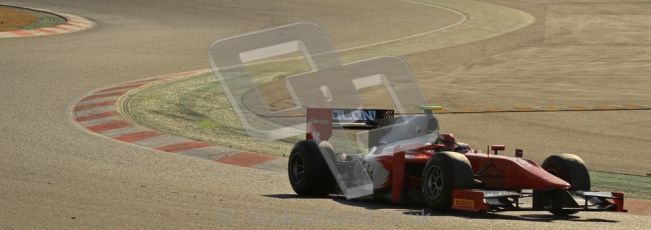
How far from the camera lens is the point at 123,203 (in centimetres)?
1203

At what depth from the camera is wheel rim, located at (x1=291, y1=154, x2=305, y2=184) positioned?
1396 cm

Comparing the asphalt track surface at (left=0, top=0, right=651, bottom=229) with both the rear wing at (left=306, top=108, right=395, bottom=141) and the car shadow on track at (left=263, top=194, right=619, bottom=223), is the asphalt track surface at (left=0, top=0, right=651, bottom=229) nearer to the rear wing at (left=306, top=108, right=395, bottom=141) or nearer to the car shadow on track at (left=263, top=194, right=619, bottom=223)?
the car shadow on track at (left=263, top=194, right=619, bottom=223)

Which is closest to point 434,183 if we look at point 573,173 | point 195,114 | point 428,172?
point 428,172

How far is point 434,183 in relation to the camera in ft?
40.2

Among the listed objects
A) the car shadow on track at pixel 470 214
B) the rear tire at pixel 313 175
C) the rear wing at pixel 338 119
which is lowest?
the car shadow on track at pixel 470 214

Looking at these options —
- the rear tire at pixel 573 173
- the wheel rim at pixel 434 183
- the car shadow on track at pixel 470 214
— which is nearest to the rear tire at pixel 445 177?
the wheel rim at pixel 434 183

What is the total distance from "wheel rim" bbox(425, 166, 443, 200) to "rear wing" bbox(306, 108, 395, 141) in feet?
5.92

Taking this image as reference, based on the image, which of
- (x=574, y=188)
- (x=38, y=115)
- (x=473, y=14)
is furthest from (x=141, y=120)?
(x=473, y=14)

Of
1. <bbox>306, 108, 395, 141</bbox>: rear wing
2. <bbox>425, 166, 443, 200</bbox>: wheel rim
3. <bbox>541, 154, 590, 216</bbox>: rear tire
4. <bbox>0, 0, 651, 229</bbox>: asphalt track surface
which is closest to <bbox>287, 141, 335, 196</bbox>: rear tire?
<bbox>0, 0, 651, 229</bbox>: asphalt track surface

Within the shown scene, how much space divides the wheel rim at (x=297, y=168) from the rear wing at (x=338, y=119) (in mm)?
400

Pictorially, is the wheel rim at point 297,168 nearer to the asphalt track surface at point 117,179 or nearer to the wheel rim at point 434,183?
the asphalt track surface at point 117,179

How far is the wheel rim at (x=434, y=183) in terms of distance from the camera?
12078 millimetres

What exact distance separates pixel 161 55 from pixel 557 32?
43.7ft

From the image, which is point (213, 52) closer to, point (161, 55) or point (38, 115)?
point (161, 55)
